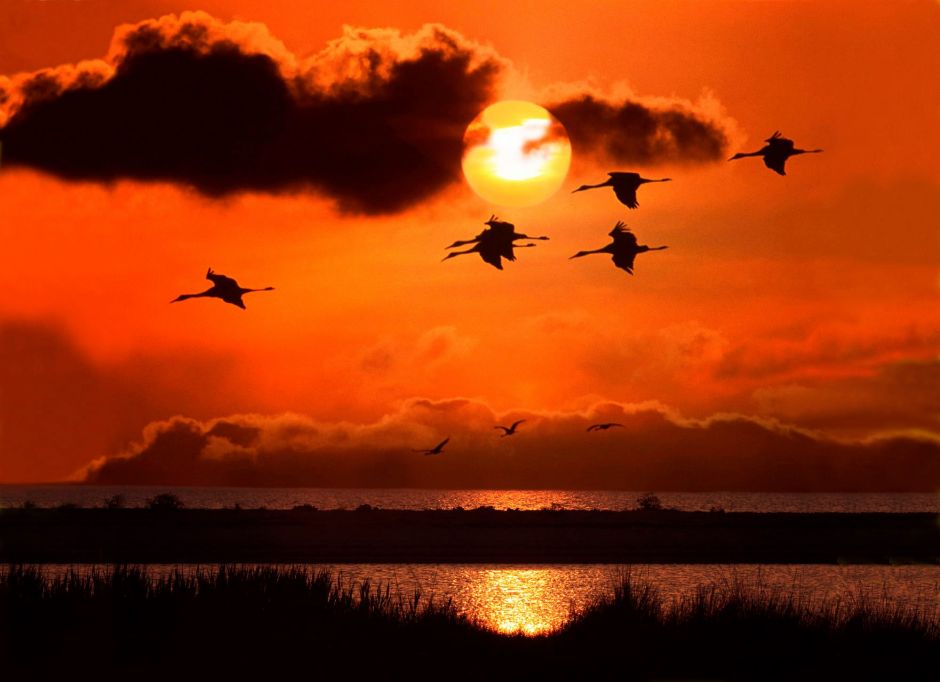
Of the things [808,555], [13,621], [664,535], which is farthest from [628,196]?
[664,535]

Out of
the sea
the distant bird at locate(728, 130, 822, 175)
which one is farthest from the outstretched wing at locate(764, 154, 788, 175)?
the sea

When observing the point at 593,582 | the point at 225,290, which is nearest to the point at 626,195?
the point at 225,290

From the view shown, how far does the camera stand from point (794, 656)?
2105 cm

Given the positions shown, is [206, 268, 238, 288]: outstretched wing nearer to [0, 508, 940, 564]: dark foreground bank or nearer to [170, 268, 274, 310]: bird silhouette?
[170, 268, 274, 310]: bird silhouette

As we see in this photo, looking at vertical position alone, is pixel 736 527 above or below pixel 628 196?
below

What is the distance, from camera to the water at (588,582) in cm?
3466

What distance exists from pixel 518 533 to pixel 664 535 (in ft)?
A: 19.3

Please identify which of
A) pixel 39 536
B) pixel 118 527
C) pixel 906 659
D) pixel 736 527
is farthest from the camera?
pixel 736 527

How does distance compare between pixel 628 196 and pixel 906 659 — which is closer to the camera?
pixel 628 196

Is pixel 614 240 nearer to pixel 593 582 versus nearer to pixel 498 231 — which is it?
pixel 498 231

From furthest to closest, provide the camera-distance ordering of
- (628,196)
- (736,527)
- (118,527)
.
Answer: (736,527) < (118,527) < (628,196)

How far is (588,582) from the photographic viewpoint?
4153cm

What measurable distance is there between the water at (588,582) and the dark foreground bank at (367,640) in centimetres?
859

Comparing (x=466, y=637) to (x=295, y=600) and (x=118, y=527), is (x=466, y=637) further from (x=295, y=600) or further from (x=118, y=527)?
(x=118, y=527)
